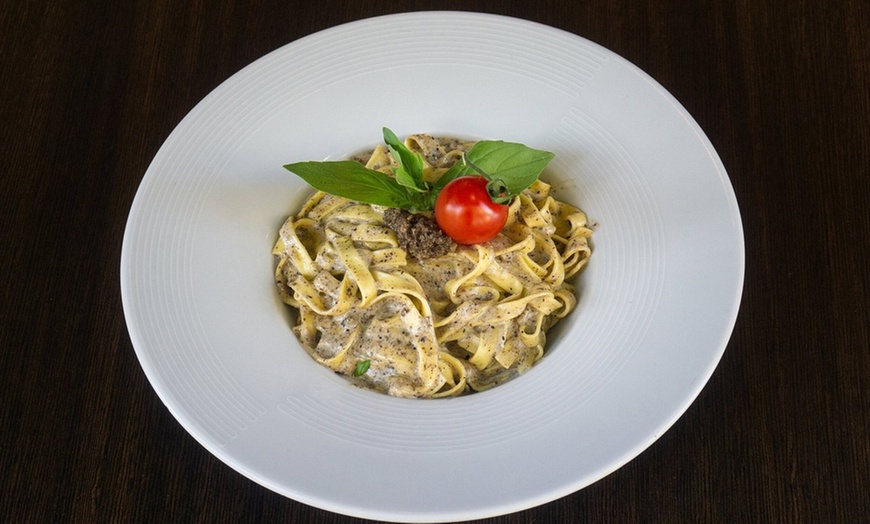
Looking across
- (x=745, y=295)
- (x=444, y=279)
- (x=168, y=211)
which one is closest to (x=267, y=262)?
(x=168, y=211)

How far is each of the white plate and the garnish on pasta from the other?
111 mm

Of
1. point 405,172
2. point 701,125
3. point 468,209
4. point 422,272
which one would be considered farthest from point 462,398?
point 701,125

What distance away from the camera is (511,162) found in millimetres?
3023

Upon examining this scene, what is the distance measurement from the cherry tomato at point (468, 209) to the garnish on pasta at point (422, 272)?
6 centimetres

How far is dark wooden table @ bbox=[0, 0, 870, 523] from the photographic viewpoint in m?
3.15

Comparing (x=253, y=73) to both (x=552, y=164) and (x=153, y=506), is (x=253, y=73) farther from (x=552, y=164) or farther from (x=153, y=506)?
(x=153, y=506)

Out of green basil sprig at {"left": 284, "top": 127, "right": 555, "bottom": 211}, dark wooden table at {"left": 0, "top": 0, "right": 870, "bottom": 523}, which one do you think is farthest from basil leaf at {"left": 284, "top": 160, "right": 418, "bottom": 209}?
dark wooden table at {"left": 0, "top": 0, "right": 870, "bottom": 523}

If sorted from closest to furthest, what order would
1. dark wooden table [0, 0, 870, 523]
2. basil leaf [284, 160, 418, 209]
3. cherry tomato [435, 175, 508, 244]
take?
cherry tomato [435, 175, 508, 244]
basil leaf [284, 160, 418, 209]
dark wooden table [0, 0, 870, 523]

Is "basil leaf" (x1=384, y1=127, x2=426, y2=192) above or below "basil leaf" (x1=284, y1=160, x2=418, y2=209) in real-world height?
above

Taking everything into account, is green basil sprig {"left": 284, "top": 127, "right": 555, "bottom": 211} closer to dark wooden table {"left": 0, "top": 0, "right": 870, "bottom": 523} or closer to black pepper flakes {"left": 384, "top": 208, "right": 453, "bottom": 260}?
black pepper flakes {"left": 384, "top": 208, "right": 453, "bottom": 260}

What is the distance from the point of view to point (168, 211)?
3.12 metres

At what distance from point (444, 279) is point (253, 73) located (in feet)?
4.11

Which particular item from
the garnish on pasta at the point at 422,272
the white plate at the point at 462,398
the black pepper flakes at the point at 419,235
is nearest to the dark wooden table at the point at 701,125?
the white plate at the point at 462,398

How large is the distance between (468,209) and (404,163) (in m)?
0.34
